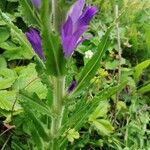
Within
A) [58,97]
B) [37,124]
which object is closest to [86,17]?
[58,97]

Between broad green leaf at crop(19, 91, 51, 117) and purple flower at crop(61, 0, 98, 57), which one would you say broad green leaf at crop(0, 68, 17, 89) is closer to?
broad green leaf at crop(19, 91, 51, 117)

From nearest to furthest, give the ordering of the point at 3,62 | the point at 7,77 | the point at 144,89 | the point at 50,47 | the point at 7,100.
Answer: the point at 50,47
the point at 7,100
the point at 7,77
the point at 3,62
the point at 144,89

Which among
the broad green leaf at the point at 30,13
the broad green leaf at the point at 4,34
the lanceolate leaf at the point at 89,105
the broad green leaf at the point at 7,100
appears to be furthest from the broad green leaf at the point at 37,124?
the broad green leaf at the point at 4,34

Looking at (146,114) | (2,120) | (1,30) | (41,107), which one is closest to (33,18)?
(41,107)

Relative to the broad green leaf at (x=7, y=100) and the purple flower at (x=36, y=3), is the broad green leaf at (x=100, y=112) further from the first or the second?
the purple flower at (x=36, y=3)

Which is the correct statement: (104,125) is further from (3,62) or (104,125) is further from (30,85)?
(3,62)
